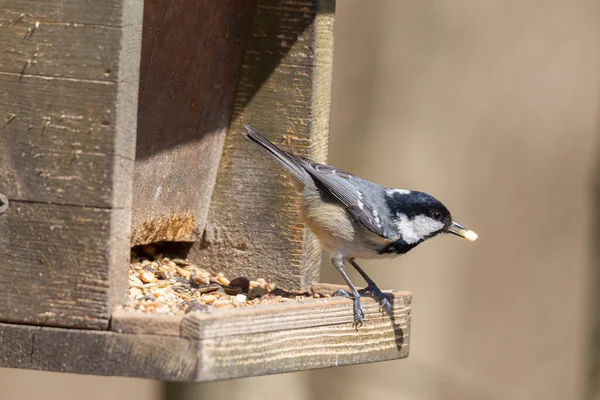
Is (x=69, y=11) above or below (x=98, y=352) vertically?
above

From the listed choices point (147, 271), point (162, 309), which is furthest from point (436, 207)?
point (162, 309)

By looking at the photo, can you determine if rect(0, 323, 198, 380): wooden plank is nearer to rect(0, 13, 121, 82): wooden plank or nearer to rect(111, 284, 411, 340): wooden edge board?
rect(111, 284, 411, 340): wooden edge board

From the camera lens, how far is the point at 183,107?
12.7 feet

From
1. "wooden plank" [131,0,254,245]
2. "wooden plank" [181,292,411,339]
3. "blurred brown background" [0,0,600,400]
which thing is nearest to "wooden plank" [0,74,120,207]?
"wooden plank" [181,292,411,339]

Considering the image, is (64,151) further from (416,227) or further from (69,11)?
(416,227)

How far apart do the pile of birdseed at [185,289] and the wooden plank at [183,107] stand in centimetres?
13

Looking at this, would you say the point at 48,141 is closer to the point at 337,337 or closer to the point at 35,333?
the point at 35,333

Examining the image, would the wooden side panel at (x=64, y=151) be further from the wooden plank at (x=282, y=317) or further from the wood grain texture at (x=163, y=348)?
the wooden plank at (x=282, y=317)

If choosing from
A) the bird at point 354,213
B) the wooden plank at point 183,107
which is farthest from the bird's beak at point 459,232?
the wooden plank at point 183,107

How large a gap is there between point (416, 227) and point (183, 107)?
120 centimetres

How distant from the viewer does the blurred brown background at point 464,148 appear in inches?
283

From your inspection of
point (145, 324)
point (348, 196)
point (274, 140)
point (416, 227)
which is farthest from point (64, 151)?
point (416, 227)

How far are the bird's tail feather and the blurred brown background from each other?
3039 mm

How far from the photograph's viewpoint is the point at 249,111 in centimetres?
418
